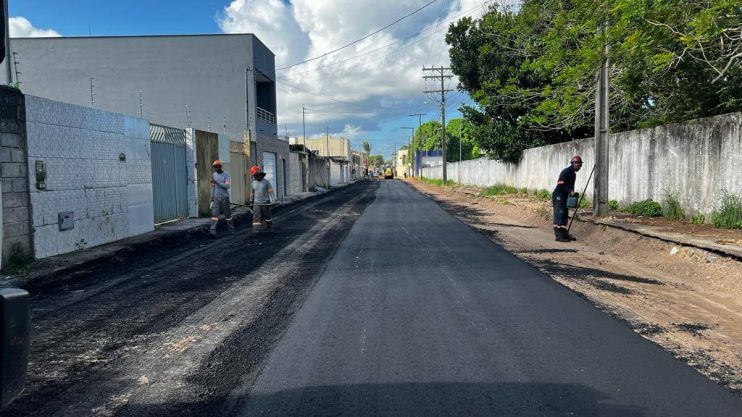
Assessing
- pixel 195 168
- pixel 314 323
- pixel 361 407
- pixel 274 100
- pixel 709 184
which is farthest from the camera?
pixel 274 100

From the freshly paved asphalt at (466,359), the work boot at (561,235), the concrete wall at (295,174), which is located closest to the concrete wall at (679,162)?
the work boot at (561,235)

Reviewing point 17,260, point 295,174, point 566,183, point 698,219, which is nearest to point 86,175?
point 17,260

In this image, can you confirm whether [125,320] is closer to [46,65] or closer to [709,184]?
[709,184]

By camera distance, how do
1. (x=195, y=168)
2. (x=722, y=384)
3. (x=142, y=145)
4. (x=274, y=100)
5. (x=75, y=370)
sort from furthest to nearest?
(x=274, y=100) < (x=195, y=168) < (x=142, y=145) < (x=75, y=370) < (x=722, y=384)

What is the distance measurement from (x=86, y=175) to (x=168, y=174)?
469cm

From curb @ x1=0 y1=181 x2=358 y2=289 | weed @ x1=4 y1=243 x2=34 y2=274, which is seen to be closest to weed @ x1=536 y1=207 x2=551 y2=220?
curb @ x1=0 y1=181 x2=358 y2=289

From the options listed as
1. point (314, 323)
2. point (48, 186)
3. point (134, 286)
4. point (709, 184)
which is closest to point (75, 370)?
point (314, 323)

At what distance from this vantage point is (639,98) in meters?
16.2

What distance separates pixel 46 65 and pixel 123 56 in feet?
14.1

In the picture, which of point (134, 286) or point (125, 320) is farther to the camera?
point (134, 286)

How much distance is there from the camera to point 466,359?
163 inches

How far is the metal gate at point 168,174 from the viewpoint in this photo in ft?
44.9

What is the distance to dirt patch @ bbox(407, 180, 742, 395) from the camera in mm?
4504

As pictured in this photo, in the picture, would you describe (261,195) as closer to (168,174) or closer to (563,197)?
(168,174)
